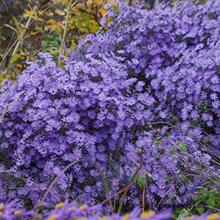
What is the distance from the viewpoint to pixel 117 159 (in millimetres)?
2551

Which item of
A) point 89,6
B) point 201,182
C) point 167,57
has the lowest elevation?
point 201,182

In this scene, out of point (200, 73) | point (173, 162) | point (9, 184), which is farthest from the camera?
point (200, 73)

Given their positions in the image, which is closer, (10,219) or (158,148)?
(10,219)

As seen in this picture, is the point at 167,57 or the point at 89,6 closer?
the point at 167,57

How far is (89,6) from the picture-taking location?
418 cm

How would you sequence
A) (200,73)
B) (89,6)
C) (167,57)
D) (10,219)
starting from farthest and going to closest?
(89,6) → (167,57) → (200,73) → (10,219)

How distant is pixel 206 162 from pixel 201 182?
105 mm

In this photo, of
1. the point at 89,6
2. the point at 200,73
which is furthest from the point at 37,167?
the point at 89,6

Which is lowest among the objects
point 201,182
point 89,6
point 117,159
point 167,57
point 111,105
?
point 201,182

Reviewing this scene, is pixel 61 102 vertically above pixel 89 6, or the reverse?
pixel 89 6

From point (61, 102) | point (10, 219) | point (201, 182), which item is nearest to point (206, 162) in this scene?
point (201, 182)

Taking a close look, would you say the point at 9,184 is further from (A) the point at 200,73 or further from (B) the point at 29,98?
(A) the point at 200,73

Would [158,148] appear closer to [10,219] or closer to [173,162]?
[173,162]

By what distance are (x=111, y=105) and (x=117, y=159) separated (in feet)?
0.96
